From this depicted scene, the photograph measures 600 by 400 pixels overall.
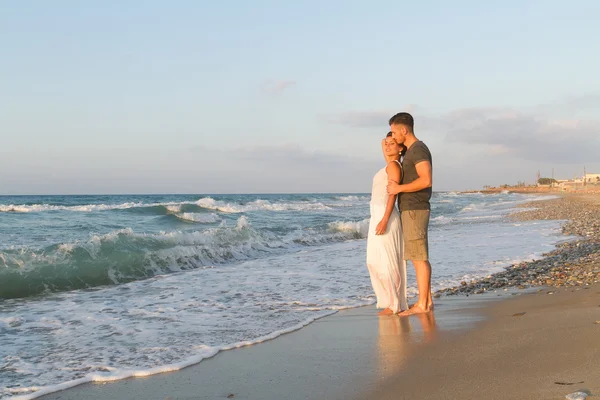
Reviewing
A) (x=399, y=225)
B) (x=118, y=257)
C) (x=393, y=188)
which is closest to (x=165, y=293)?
(x=118, y=257)

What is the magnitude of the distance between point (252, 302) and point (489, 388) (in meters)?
3.94

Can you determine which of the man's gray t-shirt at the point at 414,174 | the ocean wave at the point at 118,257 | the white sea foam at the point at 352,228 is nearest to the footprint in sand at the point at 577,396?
the man's gray t-shirt at the point at 414,174

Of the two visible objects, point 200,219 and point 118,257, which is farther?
point 200,219

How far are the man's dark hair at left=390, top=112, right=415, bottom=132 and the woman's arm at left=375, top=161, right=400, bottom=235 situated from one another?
1.30ft

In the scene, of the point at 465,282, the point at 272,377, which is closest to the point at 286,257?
the point at 465,282

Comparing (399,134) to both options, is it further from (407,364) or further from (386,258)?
(407,364)

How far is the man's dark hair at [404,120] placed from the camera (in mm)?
5321

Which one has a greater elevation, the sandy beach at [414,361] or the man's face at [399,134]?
the man's face at [399,134]

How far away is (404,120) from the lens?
5.34 meters

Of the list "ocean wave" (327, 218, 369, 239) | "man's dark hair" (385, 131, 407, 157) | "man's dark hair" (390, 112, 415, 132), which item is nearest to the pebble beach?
"man's dark hair" (385, 131, 407, 157)

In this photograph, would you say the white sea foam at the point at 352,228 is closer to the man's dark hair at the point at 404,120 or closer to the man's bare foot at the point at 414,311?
the man's bare foot at the point at 414,311

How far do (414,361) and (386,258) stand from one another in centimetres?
180

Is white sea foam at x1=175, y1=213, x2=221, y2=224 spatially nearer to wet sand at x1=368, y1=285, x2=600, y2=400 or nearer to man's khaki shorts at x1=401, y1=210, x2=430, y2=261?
man's khaki shorts at x1=401, y1=210, x2=430, y2=261

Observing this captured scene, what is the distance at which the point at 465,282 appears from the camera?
24.4 feet
